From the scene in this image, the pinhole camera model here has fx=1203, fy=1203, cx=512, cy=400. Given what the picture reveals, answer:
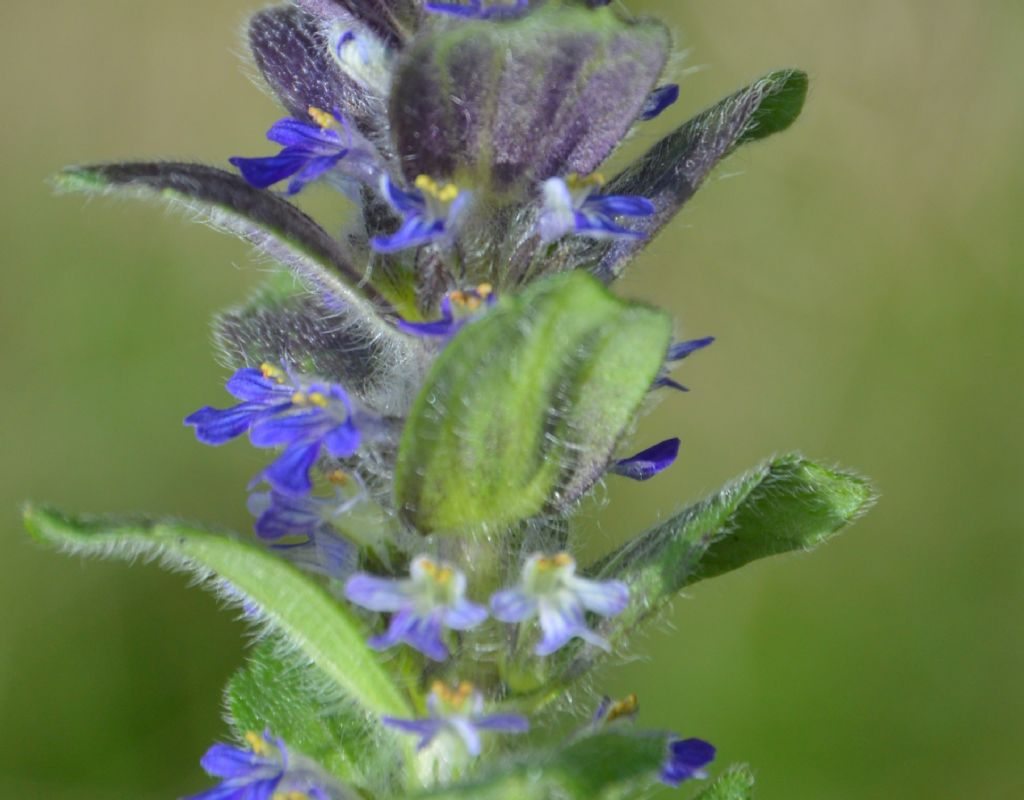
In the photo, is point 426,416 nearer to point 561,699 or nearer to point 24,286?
point 561,699

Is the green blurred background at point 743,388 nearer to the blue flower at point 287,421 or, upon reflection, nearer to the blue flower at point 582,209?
the blue flower at point 287,421

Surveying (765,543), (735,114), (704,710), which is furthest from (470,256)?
(704,710)

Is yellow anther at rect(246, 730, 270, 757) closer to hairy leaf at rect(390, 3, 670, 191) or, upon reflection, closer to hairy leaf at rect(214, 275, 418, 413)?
hairy leaf at rect(214, 275, 418, 413)

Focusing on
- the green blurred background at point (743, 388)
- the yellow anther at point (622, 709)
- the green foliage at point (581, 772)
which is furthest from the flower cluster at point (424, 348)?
the green blurred background at point (743, 388)

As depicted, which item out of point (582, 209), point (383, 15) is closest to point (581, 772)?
point (582, 209)

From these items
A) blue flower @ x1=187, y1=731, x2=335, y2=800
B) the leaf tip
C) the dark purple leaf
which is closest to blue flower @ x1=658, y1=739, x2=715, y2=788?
blue flower @ x1=187, y1=731, x2=335, y2=800
